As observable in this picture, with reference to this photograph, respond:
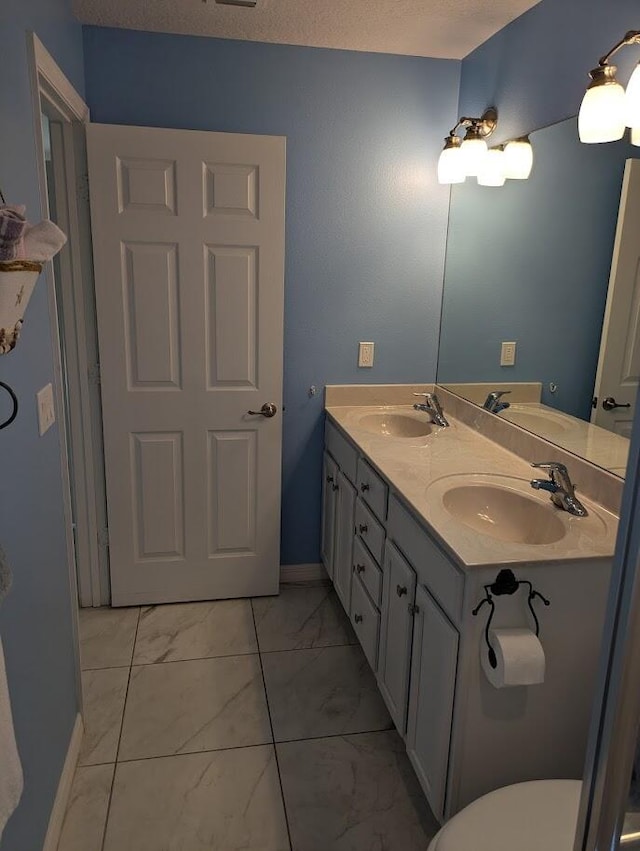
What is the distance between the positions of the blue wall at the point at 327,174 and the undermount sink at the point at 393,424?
23 cm

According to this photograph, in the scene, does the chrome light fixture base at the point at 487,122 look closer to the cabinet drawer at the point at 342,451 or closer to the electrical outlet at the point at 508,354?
the electrical outlet at the point at 508,354

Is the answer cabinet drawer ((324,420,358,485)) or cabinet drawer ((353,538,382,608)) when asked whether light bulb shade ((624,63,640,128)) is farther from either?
cabinet drawer ((353,538,382,608))

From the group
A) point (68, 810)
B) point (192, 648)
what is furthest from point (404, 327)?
point (68, 810)

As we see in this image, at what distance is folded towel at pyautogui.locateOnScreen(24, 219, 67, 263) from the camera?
42.5 inches

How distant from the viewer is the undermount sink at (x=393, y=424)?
286 centimetres

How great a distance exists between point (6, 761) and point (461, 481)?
1.47m

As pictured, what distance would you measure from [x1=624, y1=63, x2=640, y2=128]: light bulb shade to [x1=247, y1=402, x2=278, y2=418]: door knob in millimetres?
1711

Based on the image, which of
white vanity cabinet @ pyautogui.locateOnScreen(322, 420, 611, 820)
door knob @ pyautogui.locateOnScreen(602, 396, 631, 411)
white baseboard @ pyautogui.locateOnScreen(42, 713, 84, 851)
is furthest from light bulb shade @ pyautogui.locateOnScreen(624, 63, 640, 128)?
white baseboard @ pyautogui.locateOnScreen(42, 713, 84, 851)

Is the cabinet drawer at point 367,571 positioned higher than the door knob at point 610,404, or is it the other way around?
the door knob at point 610,404

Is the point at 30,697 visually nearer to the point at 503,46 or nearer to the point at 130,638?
the point at 130,638

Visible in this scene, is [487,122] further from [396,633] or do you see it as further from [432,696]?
[432,696]

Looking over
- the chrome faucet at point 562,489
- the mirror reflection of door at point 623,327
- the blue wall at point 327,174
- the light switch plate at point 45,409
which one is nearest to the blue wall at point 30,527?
the light switch plate at point 45,409

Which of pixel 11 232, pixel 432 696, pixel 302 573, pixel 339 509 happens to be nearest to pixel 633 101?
pixel 11 232

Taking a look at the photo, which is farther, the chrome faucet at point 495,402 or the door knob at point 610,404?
the chrome faucet at point 495,402
